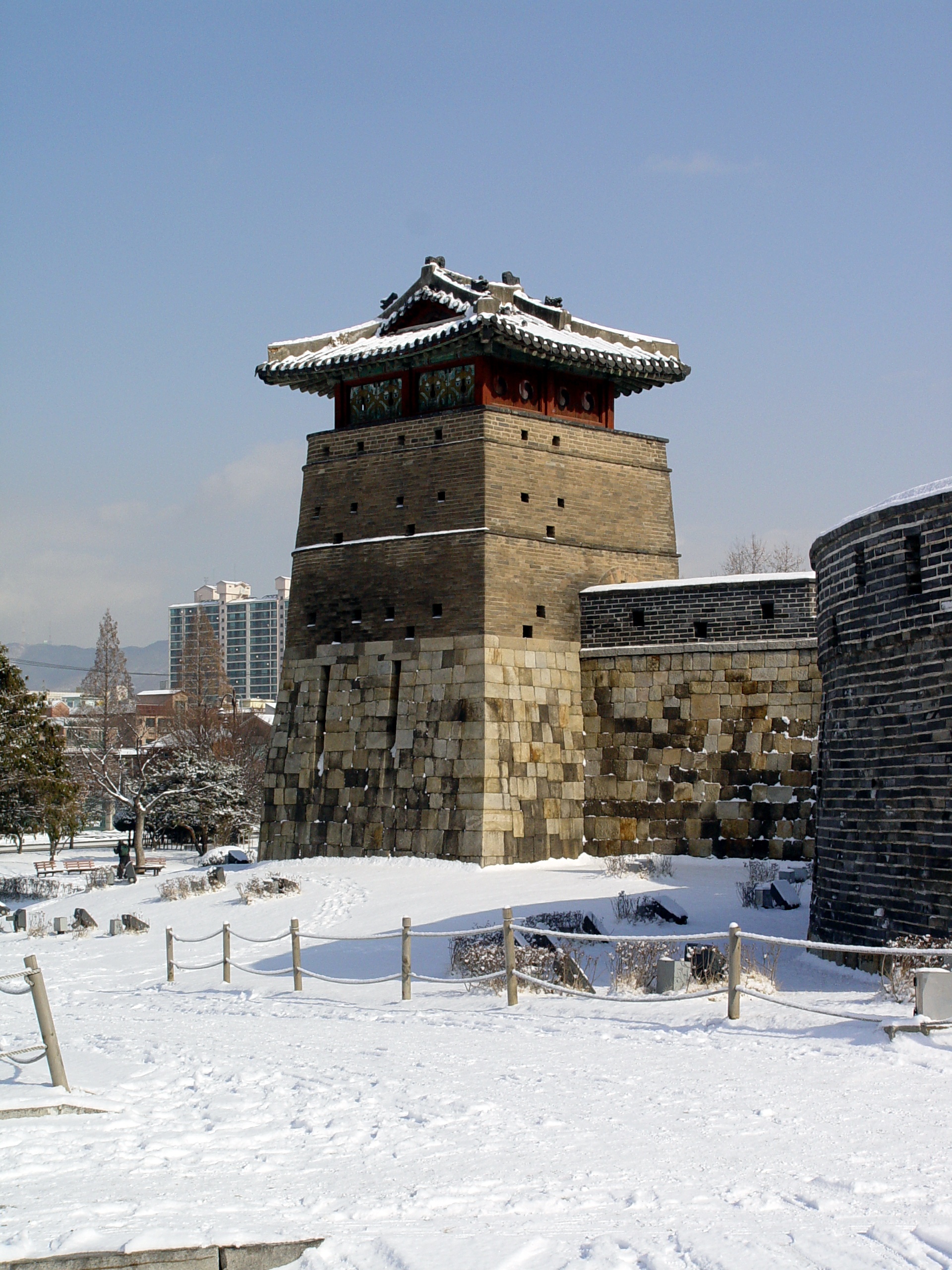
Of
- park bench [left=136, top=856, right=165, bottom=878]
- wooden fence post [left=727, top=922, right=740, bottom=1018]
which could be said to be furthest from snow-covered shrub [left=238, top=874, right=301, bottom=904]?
wooden fence post [left=727, top=922, right=740, bottom=1018]

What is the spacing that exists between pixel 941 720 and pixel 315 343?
54.7 feet

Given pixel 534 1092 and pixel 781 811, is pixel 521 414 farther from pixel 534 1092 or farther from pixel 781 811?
pixel 534 1092

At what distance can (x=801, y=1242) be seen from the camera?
17.2 ft

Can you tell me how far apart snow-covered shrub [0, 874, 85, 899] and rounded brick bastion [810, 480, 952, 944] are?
21.1 m

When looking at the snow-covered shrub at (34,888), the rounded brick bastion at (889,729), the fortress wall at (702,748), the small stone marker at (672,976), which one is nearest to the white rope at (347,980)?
the small stone marker at (672,976)

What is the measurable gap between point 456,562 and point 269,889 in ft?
20.9

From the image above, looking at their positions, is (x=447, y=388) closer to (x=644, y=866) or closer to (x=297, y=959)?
(x=644, y=866)

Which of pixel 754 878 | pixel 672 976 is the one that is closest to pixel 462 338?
pixel 754 878

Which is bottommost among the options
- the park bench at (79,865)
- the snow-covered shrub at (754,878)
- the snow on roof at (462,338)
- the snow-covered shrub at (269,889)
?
the park bench at (79,865)

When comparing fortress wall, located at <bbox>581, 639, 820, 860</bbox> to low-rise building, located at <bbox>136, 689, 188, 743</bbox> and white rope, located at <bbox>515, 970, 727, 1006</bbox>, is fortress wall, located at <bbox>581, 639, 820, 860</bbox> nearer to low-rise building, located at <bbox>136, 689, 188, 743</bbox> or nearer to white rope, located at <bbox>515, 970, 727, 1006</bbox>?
white rope, located at <bbox>515, 970, 727, 1006</bbox>

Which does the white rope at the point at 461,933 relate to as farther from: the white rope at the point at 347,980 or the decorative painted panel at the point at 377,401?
the decorative painted panel at the point at 377,401

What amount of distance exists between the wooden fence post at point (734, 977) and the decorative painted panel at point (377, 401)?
16.4 metres

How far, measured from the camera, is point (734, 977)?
31.8 ft

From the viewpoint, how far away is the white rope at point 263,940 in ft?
46.2
